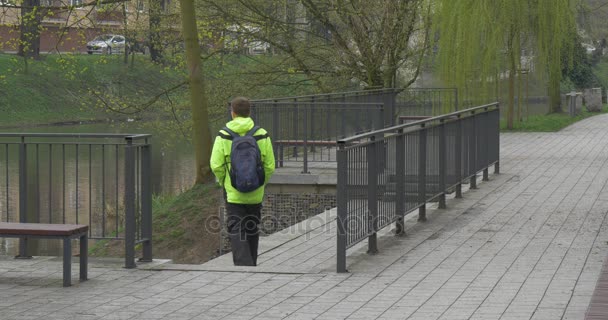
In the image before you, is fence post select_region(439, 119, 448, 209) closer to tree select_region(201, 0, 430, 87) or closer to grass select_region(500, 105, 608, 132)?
tree select_region(201, 0, 430, 87)

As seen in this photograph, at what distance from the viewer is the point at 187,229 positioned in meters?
20.8

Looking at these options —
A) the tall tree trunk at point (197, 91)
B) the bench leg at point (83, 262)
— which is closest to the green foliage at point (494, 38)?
the tall tree trunk at point (197, 91)

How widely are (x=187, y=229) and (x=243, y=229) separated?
1034cm

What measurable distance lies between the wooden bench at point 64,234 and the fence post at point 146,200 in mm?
1007

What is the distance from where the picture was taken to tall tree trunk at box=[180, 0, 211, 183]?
69.1 feet

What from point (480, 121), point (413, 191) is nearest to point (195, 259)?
point (480, 121)

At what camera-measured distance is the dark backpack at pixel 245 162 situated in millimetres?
10172

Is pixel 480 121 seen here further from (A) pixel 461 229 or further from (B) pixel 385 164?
(B) pixel 385 164

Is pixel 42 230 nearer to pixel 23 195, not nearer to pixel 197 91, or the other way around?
pixel 23 195

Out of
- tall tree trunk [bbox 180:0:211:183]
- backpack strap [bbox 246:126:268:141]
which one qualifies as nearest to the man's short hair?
backpack strap [bbox 246:126:268:141]

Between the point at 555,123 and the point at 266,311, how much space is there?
2779 centimetres

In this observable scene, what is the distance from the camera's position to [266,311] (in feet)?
27.7

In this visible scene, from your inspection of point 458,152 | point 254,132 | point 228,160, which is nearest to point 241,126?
point 254,132

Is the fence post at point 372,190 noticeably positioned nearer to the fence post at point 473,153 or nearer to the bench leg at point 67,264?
the bench leg at point 67,264
